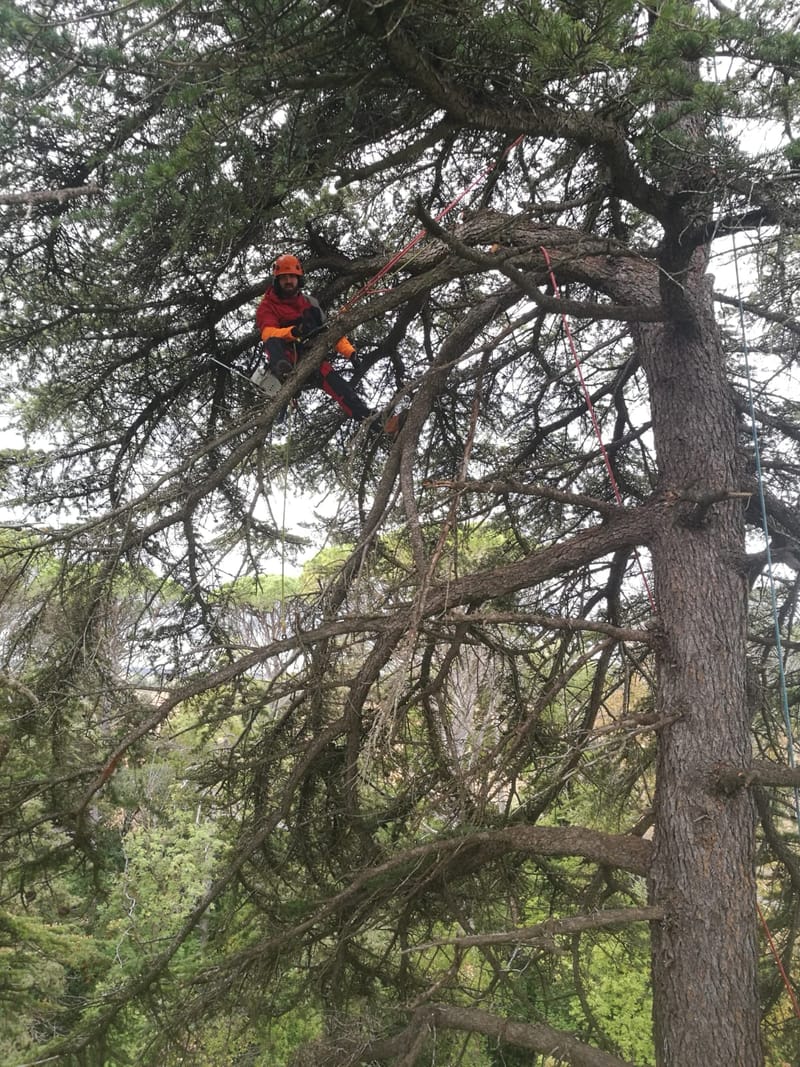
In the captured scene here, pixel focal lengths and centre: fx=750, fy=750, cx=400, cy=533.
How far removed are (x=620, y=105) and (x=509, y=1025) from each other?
149 inches

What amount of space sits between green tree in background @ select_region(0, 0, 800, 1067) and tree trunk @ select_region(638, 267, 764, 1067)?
15 millimetres

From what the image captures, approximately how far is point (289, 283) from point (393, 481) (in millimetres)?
1158

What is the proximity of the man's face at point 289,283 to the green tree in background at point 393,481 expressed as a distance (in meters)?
0.19

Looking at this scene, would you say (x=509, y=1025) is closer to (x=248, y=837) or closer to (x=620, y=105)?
(x=248, y=837)

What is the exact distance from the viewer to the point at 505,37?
2279mm

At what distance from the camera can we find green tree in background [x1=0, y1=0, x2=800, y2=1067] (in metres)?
2.39

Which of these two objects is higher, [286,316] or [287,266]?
[287,266]

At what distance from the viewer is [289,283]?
3881 millimetres

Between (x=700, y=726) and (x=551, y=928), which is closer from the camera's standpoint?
(x=551, y=928)

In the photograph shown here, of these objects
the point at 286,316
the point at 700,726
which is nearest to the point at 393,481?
the point at 286,316

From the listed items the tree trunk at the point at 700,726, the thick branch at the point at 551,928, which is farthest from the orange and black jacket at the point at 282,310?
the thick branch at the point at 551,928

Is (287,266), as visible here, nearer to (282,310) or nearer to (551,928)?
(282,310)

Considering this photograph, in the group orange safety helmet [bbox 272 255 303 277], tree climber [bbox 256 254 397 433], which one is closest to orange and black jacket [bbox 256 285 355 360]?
tree climber [bbox 256 254 397 433]

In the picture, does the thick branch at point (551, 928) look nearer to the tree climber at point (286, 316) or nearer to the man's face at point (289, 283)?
the tree climber at point (286, 316)
